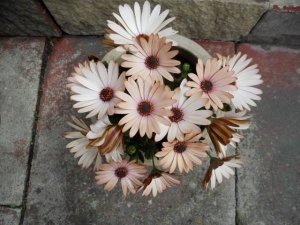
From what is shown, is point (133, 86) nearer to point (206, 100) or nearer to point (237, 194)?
point (206, 100)

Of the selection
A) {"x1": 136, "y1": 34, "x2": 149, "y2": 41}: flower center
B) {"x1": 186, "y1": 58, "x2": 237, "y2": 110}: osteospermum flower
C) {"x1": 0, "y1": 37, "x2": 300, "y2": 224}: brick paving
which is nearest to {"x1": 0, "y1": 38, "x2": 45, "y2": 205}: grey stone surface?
{"x1": 0, "y1": 37, "x2": 300, "y2": 224}: brick paving

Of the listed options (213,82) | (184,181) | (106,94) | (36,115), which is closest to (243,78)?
(213,82)

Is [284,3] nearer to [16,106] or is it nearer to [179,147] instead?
[179,147]

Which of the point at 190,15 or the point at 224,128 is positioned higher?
the point at 190,15

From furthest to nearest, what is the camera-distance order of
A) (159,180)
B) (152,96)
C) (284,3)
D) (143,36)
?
→ (284,3)
(159,180)
(143,36)
(152,96)

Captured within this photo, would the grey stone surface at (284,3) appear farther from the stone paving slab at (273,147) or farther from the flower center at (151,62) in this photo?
the flower center at (151,62)
